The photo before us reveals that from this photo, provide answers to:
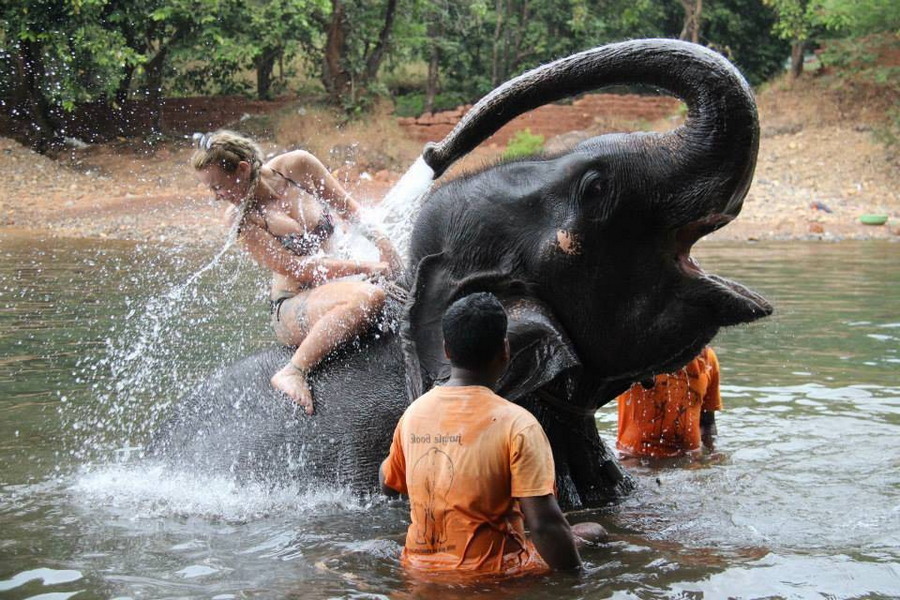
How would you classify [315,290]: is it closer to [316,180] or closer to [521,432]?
[316,180]

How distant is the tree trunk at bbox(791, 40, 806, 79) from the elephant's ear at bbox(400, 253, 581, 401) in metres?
25.1

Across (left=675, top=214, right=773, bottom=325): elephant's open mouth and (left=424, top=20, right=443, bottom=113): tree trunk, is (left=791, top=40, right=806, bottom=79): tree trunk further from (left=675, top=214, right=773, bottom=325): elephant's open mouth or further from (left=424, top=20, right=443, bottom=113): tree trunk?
(left=675, top=214, right=773, bottom=325): elephant's open mouth

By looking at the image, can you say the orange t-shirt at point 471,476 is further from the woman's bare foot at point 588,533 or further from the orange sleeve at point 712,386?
the orange sleeve at point 712,386

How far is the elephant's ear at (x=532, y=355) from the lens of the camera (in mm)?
4086

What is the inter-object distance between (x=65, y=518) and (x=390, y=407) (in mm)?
1760

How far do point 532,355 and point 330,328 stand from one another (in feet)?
3.19

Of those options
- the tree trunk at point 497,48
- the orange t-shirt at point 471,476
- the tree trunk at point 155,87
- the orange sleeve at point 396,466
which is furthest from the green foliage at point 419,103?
the orange t-shirt at point 471,476

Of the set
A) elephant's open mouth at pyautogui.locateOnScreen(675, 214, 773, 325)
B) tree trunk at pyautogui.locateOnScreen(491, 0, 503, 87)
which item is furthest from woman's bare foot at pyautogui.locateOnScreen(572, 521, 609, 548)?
tree trunk at pyautogui.locateOnScreen(491, 0, 503, 87)

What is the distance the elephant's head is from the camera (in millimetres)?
4066

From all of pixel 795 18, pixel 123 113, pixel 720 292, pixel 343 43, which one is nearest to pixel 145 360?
pixel 720 292

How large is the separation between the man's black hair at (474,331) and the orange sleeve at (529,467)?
0.28 m

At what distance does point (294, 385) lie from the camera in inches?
185

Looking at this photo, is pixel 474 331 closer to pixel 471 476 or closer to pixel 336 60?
pixel 471 476

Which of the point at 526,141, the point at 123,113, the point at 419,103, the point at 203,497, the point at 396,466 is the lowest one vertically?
the point at 203,497
